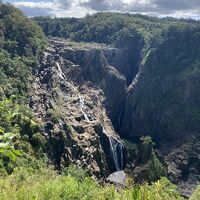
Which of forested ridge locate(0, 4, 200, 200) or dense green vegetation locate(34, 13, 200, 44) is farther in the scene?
dense green vegetation locate(34, 13, 200, 44)

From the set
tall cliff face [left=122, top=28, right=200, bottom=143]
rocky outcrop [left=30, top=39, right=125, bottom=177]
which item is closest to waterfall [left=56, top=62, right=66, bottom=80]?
rocky outcrop [left=30, top=39, right=125, bottom=177]

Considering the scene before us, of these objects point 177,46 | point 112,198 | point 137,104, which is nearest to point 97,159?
point 137,104

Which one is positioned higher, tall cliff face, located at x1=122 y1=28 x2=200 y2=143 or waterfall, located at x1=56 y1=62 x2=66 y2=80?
waterfall, located at x1=56 y1=62 x2=66 y2=80

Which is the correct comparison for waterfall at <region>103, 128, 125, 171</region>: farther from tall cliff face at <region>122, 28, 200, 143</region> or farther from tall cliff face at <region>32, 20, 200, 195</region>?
tall cliff face at <region>122, 28, 200, 143</region>

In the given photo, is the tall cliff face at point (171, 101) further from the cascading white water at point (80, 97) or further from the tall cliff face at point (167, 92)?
the cascading white water at point (80, 97)

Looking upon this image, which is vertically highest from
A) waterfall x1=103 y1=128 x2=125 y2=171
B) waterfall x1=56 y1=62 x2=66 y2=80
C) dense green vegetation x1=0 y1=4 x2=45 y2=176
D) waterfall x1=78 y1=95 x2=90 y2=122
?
dense green vegetation x1=0 y1=4 x2=45 y2=176

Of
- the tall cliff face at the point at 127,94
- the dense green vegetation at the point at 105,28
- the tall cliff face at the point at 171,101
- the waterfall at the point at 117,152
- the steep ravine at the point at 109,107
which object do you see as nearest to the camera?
the steep ravine at the point at 109,107

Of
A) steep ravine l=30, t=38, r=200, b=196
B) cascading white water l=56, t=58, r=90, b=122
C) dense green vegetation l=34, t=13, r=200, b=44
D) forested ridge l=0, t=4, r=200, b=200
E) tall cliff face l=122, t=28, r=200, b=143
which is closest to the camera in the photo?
forested ridge l=0, t=4, r=200, b=200

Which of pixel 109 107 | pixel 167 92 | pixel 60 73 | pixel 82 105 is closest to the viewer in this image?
pixel 82 105

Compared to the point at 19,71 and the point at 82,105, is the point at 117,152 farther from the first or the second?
the point at 19,71

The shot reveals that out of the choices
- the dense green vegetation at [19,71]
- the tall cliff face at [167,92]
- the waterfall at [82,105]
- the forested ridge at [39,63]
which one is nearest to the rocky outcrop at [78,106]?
the waterfall at [82,105]

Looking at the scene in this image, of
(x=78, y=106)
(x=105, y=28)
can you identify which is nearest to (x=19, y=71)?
(x=78, y=106)

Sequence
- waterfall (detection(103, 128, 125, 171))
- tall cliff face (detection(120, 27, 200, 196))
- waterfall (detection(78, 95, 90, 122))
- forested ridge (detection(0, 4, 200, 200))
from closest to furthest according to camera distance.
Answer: forested ridge (detection(0, 4, 200, 200))
waterfall (detection(103, 128, 125, 171))
waterfall (detection(78, 95, 90, 122))
tall cliff face (detection(120, 27, 200, 196))

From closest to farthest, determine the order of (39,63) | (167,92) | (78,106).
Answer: (78,106) → (39,63) → (167,92)
